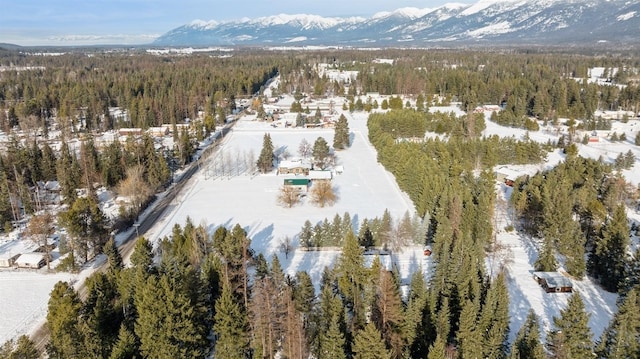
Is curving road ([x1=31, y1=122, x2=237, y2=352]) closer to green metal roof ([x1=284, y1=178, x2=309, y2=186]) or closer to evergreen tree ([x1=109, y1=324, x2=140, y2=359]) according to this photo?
evergreen tree ([x1=109, y1=324, x2=140, y2=359])

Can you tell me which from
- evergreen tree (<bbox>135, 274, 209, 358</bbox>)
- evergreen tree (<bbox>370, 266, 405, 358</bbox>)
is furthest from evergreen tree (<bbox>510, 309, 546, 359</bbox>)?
evergreen tree (<bbox>135, 274, 209, 358</bbox>)

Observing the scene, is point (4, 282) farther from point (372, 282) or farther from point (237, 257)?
point (372, 282)

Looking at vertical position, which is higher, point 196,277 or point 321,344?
point 196,277

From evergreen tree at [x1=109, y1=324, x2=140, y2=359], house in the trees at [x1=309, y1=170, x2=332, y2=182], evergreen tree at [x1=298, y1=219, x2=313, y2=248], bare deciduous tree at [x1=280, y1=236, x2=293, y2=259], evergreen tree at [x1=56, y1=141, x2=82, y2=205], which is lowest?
bare deciduous tree at [x1=280, y1=236, x2=293, y2=259]

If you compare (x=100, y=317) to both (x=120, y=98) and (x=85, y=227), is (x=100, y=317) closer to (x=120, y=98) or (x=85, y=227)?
(x=85, y=227)

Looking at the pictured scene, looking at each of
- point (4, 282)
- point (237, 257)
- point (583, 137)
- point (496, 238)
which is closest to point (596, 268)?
point (496, 238)

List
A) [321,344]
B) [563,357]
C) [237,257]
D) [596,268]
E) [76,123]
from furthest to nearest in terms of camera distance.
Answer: [76,123] → [596,268] → [237,257] → [321,344] → [563,357]
